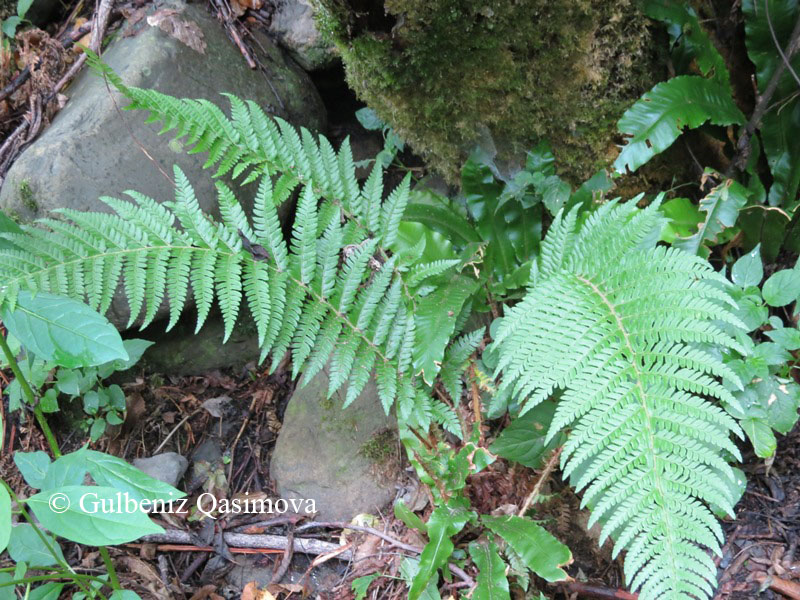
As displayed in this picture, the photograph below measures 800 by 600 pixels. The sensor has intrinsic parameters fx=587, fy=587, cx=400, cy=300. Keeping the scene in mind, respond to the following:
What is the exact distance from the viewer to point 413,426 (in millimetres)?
2123

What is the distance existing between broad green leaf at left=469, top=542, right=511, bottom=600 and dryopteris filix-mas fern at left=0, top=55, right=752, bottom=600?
14.3 inches

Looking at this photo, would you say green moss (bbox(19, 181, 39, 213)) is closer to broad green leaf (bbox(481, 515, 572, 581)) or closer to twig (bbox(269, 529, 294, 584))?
twig (bbox(269, 529, 294, 584))

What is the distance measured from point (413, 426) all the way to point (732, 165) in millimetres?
1621

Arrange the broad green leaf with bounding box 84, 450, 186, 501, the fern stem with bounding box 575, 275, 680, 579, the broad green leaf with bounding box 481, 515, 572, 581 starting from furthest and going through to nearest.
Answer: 1. the broad green leaf with bounding box 481, 515, 572, 581
2. the broad green leaf with bounding box 84, 450, 186, 501
3. the fern stem with bounding box 575, 275, 680, 579

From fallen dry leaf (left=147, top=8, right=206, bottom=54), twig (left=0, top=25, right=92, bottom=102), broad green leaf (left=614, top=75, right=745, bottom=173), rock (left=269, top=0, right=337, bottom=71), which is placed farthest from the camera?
rock (left=269, top=0, right=337, bottom=71)

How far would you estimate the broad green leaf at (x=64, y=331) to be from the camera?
1623 mm

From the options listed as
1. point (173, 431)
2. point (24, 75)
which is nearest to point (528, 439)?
point (173, 431)

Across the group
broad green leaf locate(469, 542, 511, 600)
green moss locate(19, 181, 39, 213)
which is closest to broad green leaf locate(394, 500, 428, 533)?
broad green leaf locate(469, 542, 511, 600)

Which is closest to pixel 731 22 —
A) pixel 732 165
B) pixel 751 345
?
pixel 732 165

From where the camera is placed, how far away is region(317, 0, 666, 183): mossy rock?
6.98 ft

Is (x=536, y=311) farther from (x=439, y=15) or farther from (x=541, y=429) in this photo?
(x=439, y=15)

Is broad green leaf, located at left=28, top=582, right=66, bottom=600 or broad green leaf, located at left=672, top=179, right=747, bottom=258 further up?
broad green leaf, located at left=672, top=179, right=747, bottom=258

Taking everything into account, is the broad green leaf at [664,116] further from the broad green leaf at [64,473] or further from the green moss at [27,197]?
the green moss at [27,197]

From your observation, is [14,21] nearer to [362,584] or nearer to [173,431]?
[173,431]
